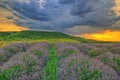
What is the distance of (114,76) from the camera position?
8828 millimetres

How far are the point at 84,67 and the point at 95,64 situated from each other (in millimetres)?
402

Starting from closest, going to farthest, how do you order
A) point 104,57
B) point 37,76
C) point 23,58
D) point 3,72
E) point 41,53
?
point 37,76 < point 3,72 < point 23,58 < point 104,57 < point 41,53

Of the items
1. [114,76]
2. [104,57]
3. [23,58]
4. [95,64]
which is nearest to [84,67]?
[95,64]

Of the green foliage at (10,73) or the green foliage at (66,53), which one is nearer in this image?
the green foliage at (10,73)

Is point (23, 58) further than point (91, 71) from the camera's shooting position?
Yes

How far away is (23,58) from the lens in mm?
13312

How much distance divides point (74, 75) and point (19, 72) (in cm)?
203

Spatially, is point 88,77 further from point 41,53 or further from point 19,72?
point 41,53

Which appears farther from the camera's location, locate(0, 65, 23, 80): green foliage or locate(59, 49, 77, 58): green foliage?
locate(59, 49, 77, 58): green foliage

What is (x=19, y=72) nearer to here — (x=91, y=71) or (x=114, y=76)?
(x=91, y=71)

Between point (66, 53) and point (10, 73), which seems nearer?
point (10, 73)

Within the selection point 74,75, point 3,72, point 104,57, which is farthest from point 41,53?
point 74,75

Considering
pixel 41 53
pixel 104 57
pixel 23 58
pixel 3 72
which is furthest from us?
pixel 41 53

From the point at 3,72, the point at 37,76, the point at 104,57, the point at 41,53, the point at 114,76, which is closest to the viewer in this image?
the point at 114,76
